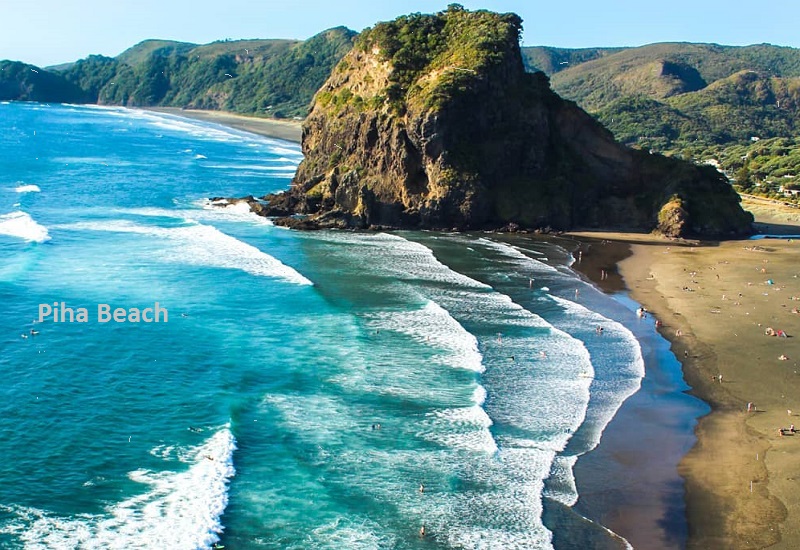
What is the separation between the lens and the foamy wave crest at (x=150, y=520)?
835 inches

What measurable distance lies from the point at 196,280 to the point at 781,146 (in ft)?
309

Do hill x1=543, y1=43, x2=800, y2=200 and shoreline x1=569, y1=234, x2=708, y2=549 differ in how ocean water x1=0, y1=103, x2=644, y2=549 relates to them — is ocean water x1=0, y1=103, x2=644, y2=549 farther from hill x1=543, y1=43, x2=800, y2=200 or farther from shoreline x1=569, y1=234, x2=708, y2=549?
hill x1=543, y1=43, x2=800, y2=200

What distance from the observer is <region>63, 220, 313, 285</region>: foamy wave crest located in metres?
50.5

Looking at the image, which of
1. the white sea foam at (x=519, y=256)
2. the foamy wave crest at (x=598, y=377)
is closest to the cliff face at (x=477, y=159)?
the white sea foam at (x=519, y=256)

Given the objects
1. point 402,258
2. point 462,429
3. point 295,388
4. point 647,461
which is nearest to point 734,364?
point 647,461

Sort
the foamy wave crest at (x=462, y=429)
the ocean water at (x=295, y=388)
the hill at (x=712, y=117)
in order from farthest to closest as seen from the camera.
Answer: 1. the hill at (x=712, y=117)
2. the foamy wave crest at (x=462, y=429)
3. the ocean water at (x=295, y=388)

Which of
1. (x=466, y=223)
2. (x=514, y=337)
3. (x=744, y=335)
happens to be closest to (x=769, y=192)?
(x=466, y=223)

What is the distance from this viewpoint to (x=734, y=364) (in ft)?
119

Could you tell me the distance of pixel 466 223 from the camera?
6556 centimetres

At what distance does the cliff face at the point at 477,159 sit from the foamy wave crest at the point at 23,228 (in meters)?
19.9

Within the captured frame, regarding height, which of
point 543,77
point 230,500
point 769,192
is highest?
point 543,77

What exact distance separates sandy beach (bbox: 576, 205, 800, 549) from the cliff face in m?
4.40

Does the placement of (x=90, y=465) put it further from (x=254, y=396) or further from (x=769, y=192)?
(x=769, y=192)

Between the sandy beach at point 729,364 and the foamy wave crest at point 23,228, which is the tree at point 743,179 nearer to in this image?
the sandy beach at point 729,364
